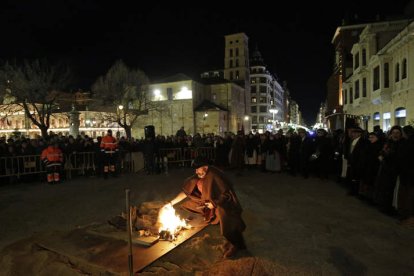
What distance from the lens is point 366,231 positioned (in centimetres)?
632

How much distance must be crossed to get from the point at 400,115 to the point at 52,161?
21628mm

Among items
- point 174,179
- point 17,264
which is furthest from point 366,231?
point 174,179

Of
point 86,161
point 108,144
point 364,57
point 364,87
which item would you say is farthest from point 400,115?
point 86,161

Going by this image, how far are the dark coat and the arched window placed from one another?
20.0 m

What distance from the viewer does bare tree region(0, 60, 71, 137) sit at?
2889 centimetres

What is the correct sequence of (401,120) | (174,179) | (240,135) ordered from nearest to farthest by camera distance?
1. (174,179)
2. (240,135)
3. (401,120)

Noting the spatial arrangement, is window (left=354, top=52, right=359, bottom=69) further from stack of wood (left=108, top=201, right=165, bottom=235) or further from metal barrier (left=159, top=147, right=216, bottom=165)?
stack of wood (left=108, top=201, right=165, bottom=235)

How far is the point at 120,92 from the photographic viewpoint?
4338 cm

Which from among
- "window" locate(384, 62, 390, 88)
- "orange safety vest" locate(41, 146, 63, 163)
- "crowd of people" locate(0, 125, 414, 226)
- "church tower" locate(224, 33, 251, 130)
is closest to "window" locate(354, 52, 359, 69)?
"window" locate(384, 62, 390, 88)

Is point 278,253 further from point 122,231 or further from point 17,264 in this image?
point 17,264

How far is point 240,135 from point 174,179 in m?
4.10

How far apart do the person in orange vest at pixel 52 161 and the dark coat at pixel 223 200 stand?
922cm

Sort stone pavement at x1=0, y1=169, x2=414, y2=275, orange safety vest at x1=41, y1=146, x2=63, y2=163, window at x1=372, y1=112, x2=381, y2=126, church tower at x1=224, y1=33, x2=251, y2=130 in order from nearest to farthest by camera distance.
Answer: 1. stone pavement at x1=0, y1=169, x2=414, y2=275
2. orange safety vest at x1=41, y1=146, x2=63, y2=163
3. window at x1=372, y1=112, x2=381, y2=126
4. church tower at x1=224, y1=33, x2=251, y2=130

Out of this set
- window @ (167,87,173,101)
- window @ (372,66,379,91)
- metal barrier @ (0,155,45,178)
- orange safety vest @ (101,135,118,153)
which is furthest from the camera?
window @ (167,87,173,101)
